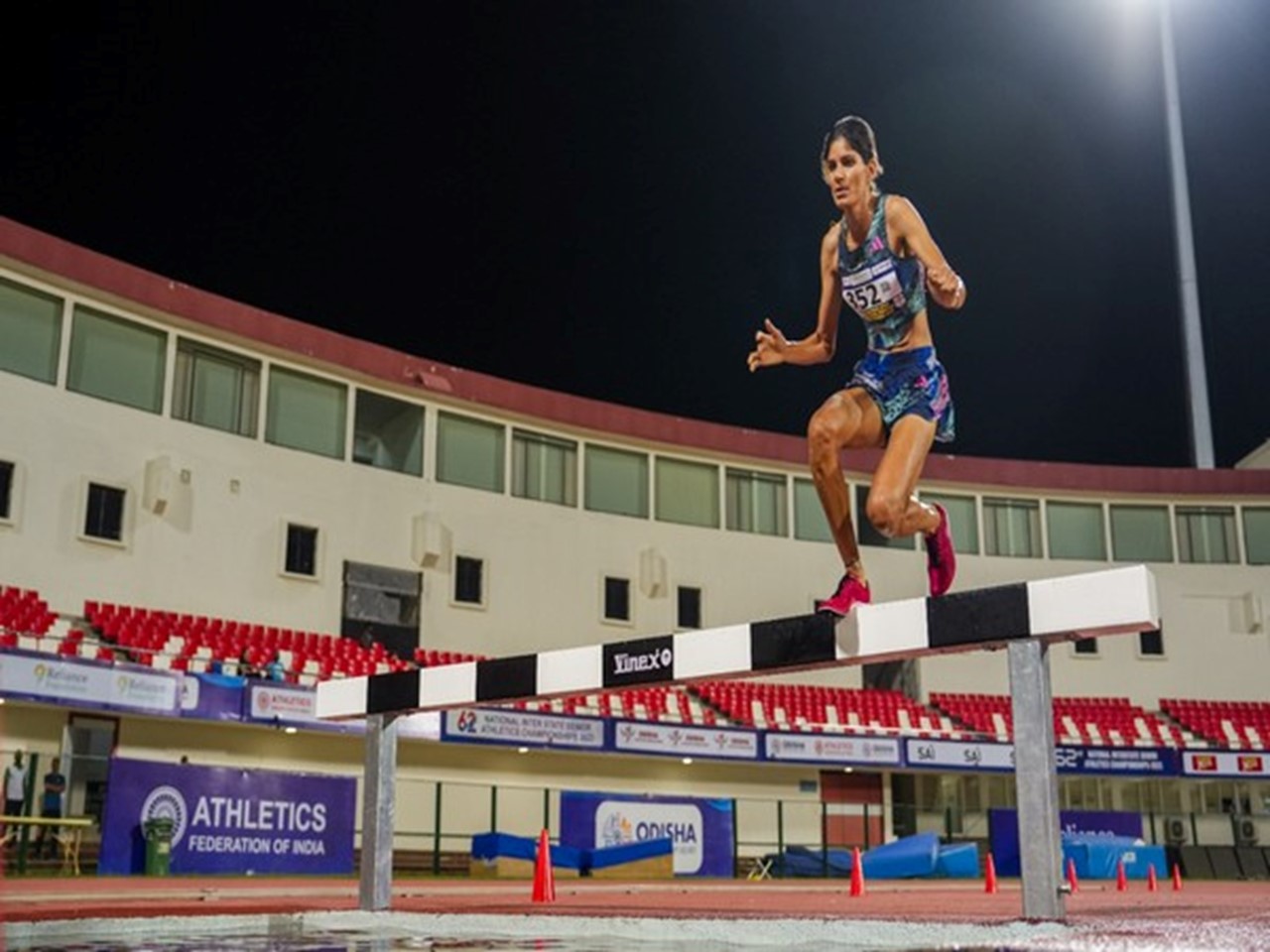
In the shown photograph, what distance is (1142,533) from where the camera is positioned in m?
36.1

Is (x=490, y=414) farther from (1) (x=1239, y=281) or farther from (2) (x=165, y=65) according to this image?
(1) (x=1239, y=281)

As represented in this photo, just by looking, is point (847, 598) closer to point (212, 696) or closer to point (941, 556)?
point (941, 556)

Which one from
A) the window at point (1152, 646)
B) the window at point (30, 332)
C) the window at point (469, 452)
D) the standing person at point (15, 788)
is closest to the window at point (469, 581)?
Result: the window at point (469, 452)

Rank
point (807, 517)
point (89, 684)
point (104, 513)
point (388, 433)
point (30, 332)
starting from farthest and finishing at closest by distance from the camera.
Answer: point (807, 517) < point (388, 433) < point (104, 513) < point (30, 332) < point (89, 684)

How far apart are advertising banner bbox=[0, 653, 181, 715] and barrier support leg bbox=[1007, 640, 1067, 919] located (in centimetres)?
1485

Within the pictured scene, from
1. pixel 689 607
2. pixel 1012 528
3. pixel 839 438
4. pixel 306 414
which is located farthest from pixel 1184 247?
pixel 839 438

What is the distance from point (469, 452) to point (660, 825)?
9.71 metres

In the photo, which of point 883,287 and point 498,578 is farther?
point 498,578

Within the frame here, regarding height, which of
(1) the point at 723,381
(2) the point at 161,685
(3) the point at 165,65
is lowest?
(2) the point at 161,685

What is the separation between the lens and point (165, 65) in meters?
43.7

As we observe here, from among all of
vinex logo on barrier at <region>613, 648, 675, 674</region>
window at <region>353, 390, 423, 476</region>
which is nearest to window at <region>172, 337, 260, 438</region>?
window at <region>353, 390, 423, 476</region>

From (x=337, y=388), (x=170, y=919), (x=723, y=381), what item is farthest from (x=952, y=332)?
(x=170, y=919)

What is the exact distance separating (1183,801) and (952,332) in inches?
969

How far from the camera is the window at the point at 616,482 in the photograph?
30.9m
